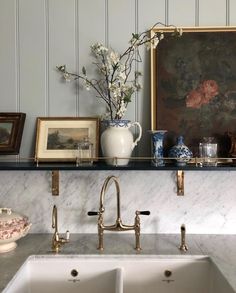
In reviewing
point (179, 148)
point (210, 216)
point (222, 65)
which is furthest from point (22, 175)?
point (222, 65)

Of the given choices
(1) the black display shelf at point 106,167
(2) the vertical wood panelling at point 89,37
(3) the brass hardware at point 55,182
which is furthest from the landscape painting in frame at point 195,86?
(3) the brass hardware at point 55,182

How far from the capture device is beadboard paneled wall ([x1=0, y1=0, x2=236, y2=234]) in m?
1.72

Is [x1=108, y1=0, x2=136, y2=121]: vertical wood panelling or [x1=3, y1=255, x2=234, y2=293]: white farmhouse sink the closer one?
[x1=3, y1=255, x2=234, y2=293]: white farmhouse sink

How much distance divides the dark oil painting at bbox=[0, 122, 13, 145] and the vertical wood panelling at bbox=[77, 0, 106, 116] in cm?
36

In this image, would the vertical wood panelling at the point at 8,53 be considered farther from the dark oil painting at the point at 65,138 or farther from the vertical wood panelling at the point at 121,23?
the vertical wood panelling at the point at 121,23

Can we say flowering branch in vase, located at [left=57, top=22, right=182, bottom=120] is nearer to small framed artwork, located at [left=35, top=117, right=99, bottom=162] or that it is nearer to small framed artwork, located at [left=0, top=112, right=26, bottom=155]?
small framed artwork, located at [left=35, top=117, right=99, bottom=162]

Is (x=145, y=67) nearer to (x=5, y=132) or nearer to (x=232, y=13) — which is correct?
(x=232, y=13)

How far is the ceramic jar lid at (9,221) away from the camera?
146 cm

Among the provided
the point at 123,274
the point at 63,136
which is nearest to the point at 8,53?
the point at 63,136

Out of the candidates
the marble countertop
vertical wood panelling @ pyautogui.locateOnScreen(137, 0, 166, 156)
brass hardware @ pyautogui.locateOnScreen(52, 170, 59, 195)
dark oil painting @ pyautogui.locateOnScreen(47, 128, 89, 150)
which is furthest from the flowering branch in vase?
the marble countertop

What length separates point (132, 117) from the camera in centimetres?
173

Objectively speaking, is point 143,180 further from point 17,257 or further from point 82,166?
point 17,257

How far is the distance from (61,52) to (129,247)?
3.29ft

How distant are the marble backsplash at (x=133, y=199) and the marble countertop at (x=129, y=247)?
6 centimetres
